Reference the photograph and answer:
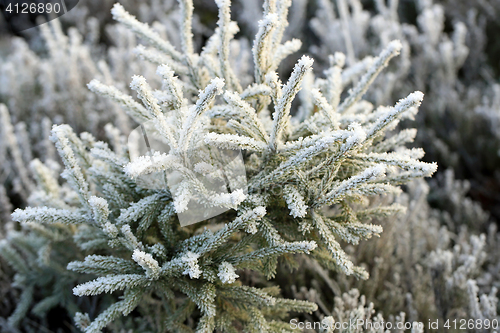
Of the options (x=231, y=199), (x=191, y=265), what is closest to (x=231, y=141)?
(x=231, y=199)

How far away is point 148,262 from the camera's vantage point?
0.89 meters

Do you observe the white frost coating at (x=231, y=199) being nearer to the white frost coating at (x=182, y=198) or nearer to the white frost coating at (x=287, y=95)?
the white frost coating at (x=182, y=198)

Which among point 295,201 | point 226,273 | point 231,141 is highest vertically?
point 231,141

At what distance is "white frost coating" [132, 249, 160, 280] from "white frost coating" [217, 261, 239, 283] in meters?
0.17

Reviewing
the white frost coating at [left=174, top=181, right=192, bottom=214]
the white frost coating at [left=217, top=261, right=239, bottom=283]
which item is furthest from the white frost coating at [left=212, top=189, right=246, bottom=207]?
the white frost coating at [left=217, top=261, right=239, bottom=283]

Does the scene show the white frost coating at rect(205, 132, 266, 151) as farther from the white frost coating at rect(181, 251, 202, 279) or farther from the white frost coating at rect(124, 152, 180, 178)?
the white frost coating at rect(181, 251, 202, 279)

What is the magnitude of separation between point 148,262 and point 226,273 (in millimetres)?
199

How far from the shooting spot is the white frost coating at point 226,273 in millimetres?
844

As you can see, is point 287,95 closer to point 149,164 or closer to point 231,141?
point 231,141

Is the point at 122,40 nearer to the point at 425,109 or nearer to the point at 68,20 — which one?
the point at 68,20

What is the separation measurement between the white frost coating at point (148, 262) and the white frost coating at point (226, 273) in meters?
0.17

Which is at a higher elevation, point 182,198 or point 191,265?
point 182,198

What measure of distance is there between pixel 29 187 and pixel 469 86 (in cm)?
327

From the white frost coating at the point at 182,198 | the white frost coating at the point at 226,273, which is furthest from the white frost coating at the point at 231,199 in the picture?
the white frost coating at the point at 226,273
